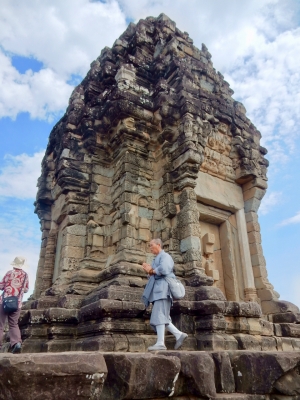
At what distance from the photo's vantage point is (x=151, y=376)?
290cm

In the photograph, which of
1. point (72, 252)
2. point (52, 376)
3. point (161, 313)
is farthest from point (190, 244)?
point (52, 376)

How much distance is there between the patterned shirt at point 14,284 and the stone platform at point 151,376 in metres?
3.09

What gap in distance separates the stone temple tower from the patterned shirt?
Answer: 69 centimetres

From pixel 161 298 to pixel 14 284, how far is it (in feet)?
8.70

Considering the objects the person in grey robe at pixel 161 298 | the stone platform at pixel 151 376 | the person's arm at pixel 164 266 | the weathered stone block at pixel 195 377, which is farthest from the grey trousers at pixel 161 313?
the weathered stone block at pixel 195 377

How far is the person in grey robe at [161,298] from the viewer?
15.1ft

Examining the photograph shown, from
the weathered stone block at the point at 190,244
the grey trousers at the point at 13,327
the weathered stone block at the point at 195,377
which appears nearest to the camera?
the weathered stone block at the point at 195,377

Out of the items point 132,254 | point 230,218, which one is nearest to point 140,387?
point 132,254

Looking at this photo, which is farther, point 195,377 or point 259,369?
point 259,369

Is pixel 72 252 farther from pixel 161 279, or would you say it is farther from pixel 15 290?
pixel 161 279

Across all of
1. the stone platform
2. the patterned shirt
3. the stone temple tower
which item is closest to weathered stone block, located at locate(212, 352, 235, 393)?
the stone platform

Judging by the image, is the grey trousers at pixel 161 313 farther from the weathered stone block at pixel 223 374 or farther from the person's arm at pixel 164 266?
the weathered stone block at pixel 223 374

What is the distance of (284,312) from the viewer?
24.7 ft

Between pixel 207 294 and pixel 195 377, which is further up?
pixel 207 294
